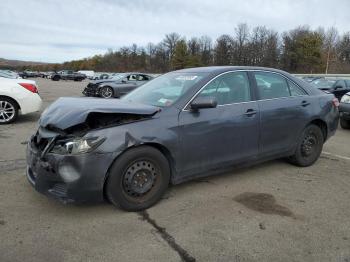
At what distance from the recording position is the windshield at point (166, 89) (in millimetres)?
4520

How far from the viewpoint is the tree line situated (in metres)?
72.2

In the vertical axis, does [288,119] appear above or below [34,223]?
above

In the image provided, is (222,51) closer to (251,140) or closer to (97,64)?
(97,64)

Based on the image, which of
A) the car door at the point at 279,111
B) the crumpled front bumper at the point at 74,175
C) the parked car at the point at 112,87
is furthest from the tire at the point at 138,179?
the parked car at the point at 112,87

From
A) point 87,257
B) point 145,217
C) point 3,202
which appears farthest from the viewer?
point 3,202

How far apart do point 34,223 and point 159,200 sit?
1.37 meters

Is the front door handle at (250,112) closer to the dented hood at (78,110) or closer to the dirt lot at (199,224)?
the dirt lot at (199,224)

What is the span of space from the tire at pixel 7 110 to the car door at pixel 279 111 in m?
6.82

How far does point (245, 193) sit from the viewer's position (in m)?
4.67

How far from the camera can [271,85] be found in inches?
209

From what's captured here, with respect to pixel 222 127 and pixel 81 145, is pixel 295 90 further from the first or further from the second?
pixel 81 145

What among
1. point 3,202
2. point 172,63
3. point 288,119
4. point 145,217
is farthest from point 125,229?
point 172,63

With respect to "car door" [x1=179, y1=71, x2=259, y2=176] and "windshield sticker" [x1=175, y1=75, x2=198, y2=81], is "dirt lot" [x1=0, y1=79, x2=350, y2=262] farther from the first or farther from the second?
"windshield sticker" [x1=175, y1=75, x2=198, y2=81]

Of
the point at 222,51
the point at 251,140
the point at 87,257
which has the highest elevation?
the point at 222,51
